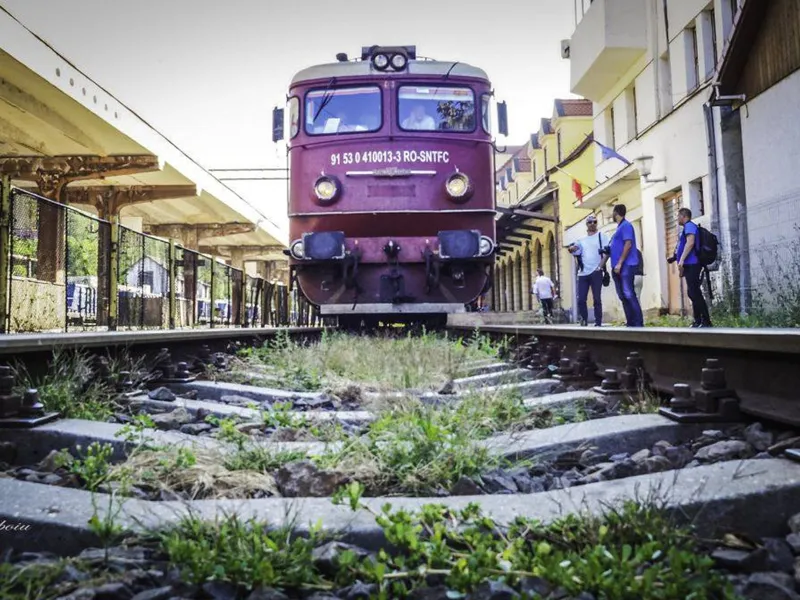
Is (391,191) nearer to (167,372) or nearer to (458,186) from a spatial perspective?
(458,186)

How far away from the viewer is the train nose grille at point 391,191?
9859 millimetres

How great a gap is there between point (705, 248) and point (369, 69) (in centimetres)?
533

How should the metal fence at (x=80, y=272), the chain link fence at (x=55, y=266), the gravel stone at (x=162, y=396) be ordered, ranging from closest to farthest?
the gravel stone at (x=162, y=396), the metal fence at (x=80, y=272), the chain link fence at (x=55, y=266)

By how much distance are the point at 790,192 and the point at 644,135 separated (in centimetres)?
714

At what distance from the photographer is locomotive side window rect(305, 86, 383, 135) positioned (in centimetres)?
1020

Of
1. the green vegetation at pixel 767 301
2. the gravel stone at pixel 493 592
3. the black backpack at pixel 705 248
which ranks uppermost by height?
the black backpack at pixel 705 248

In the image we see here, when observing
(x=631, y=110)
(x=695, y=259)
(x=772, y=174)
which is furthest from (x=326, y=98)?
(x=631, y=110)

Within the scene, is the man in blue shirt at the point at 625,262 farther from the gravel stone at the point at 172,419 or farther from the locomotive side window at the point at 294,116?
the gravel stone at the point at 172,419

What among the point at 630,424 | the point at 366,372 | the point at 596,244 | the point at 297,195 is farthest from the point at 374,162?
the point at 630,424

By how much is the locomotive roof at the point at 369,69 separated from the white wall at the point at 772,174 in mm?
5215

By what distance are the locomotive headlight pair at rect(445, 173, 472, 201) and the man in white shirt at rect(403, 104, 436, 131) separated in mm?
871

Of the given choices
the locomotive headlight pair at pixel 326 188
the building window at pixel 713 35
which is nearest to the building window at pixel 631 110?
the building window at pixel 713 35

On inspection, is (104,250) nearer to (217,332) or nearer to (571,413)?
(217,332)

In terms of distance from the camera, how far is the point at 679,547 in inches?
67.2
